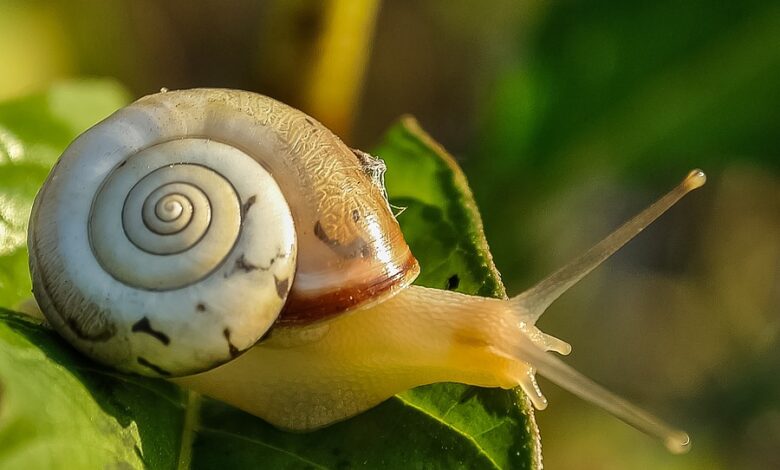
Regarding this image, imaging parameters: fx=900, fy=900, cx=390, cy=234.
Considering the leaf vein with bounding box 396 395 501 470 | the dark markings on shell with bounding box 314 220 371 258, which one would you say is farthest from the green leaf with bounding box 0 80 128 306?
the leaf vein with bounding box 396 395 501 470

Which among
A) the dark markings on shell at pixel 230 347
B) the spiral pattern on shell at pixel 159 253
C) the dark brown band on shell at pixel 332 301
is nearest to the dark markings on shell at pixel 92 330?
the spiral pattern on shell at pixel 159 253

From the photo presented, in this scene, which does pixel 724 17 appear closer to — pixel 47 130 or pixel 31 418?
pixel 47 130

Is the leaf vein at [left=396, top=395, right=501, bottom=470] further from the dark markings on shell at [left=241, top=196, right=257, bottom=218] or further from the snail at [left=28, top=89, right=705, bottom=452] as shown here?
the dark markings on shell at [left=241, top=196, right=257, bottom=218]

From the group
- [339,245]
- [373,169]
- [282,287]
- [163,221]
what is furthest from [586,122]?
[163,221]

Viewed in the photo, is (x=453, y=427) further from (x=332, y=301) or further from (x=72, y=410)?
(x=72, y=410)

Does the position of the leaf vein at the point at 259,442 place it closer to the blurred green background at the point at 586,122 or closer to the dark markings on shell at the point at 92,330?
the dark markings on shell at the point at 92,330

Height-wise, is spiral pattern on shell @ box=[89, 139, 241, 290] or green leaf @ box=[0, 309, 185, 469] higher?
spiral pattern on shell @ box=[89, 139, 241, 290]
